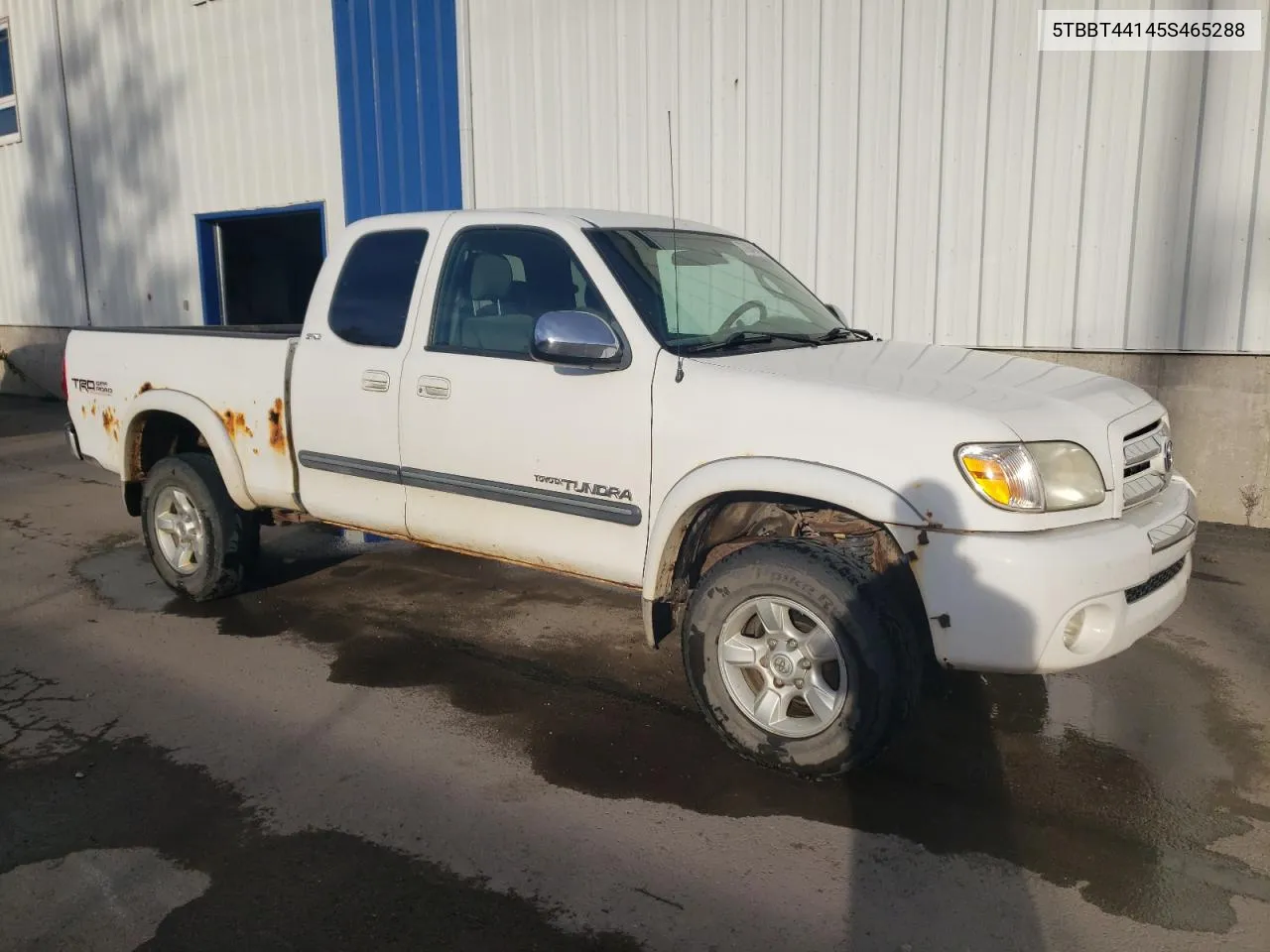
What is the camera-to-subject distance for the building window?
50.9 ft

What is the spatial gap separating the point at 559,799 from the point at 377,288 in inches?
102

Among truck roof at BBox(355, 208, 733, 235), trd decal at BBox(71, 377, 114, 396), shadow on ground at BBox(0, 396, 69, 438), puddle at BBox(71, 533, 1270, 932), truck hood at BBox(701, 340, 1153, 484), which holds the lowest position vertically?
shadow on ground at BBox(0, 396, 69, 438)

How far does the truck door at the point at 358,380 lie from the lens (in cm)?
471

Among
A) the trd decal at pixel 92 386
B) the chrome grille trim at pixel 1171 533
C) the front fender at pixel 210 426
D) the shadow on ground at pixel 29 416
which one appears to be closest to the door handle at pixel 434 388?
the front fender at pixel 210 426

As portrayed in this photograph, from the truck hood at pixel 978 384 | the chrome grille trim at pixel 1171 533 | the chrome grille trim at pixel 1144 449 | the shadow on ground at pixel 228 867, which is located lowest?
the shadow on ground at pixel 228 867

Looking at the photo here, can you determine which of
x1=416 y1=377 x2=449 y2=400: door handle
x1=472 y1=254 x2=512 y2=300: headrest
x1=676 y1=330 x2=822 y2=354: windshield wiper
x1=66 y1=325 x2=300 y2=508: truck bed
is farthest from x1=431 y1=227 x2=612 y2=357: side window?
x1=66 y1=325 x2=300 y2=508: truck bed

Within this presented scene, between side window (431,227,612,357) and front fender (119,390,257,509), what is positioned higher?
side window (431,227,612,357)

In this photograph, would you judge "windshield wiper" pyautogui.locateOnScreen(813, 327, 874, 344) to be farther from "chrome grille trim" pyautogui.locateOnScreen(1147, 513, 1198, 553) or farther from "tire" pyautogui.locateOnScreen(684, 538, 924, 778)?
"chrome grille trim" pyautogui.locateOnScreen(1147, 513, 1198, 553)

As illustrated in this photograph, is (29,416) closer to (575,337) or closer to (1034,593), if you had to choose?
(575,337)

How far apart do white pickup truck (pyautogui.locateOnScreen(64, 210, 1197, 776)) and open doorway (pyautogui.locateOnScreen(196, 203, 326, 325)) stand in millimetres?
7590

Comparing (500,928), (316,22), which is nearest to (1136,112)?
(500,928)

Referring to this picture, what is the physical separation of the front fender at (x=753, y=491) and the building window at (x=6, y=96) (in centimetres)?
1585

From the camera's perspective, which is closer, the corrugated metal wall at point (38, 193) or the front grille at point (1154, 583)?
the front grille at point (1154, 583)

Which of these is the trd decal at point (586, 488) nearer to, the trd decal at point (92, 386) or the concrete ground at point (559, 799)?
the concrete ground at point (559, 799)
